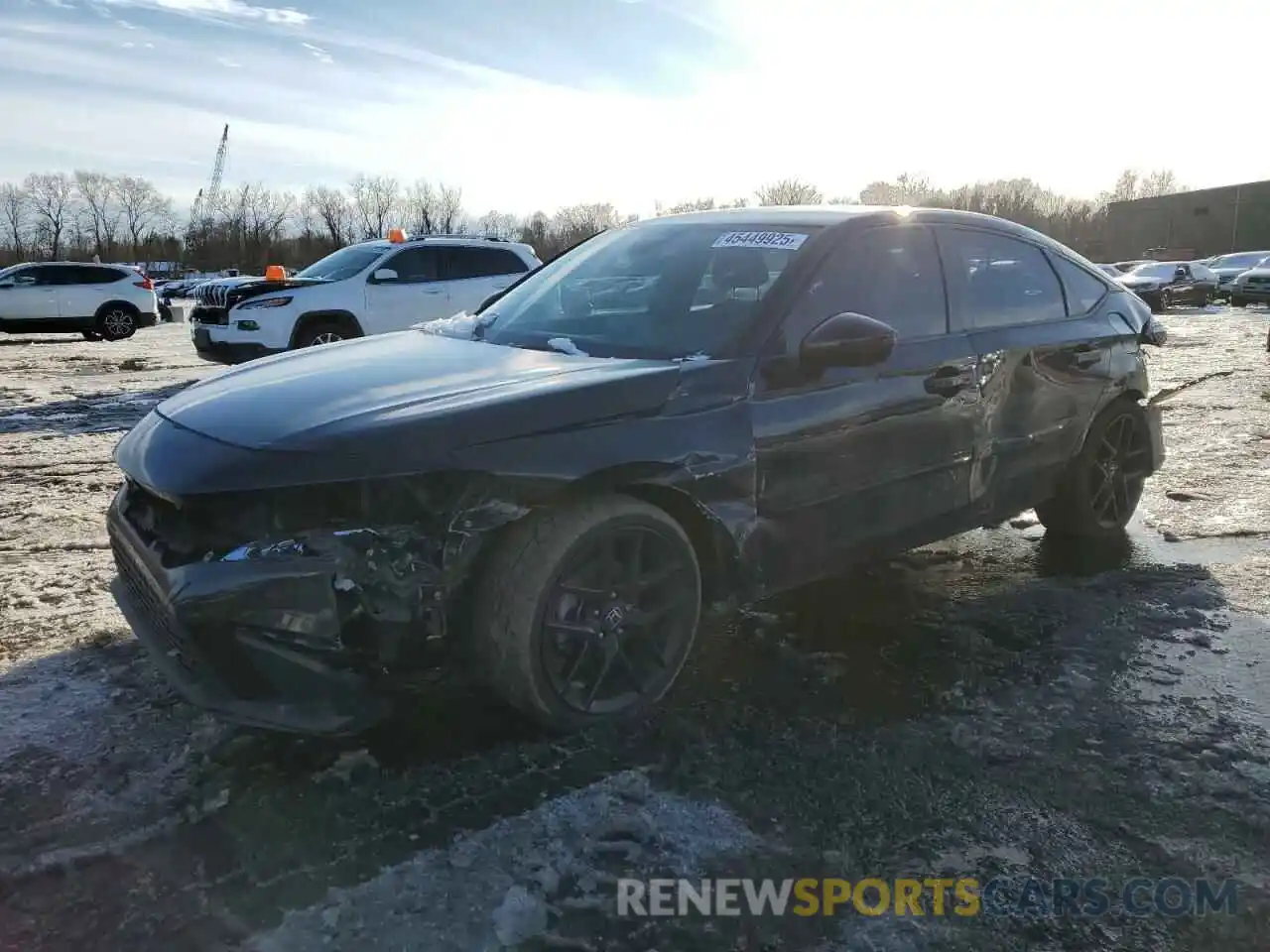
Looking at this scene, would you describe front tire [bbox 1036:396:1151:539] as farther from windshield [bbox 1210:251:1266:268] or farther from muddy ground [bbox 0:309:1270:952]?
windshield [bbox 1210:251:1266:268]

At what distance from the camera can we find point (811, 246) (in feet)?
11.4

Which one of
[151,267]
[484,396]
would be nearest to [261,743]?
[484,396]

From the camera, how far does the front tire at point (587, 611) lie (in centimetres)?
265

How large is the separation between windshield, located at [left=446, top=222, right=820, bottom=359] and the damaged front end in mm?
1012

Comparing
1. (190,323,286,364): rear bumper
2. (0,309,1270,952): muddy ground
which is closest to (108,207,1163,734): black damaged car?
(0,309,1270,952): muddy ground

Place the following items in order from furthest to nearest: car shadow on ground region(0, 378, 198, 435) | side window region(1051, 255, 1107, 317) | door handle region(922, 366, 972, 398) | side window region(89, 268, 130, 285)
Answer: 1. side window region(89, 268, 130, 285)
2. car shadow on ground region(0, 378, 198, 435)
3. side window region(1051, 255, 1107, 317)
4. door handle region(922, 366, 972, 398)

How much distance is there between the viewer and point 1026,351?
13.5 feet

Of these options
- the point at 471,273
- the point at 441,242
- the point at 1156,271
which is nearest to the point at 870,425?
the point at 471,273

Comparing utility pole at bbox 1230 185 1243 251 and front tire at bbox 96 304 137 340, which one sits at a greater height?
utility pole at bbox 1230 185 1243 251

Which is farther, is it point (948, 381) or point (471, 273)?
point (471, 273)

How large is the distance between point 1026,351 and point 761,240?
52.9 inches

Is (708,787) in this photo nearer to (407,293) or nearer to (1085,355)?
(1085,355)

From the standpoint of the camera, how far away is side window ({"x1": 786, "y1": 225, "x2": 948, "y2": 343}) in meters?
3.39

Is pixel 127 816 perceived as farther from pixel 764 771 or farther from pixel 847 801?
pixel 847 801
